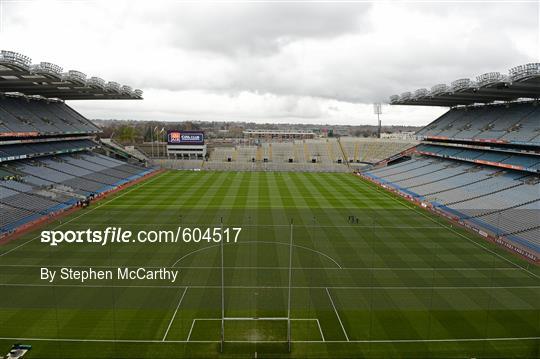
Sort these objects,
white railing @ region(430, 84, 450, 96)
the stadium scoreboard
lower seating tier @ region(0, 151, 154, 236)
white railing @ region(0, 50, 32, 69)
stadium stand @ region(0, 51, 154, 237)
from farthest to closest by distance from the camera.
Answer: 1. the stadium scoreboard
2. white railing @ region(430, 84, 450, 96)
3. stadium stand @ region(0, 51, 154, 237)
4. lower seating tier @ region(0, 151, 154, 236)
5. white railing @ region(0, 50, 32, 69)

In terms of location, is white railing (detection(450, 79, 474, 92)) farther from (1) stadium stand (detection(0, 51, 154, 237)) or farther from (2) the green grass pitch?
(1) stadium stand (detection(0, 51, 154, 237))

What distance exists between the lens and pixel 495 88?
41.7m

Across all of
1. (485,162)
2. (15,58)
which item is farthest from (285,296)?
(485,162)

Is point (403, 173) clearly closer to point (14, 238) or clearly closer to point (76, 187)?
point (76, 187)

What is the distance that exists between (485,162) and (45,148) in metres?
58.2

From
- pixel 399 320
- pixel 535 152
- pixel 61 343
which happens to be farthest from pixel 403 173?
pixel 61 343

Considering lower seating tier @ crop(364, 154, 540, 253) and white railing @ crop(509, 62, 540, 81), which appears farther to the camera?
white railing @ crop(509, 62, 540, 81)

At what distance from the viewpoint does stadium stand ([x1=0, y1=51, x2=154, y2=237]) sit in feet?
111

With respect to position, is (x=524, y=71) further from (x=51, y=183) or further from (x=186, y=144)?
(x=186, y=144)
